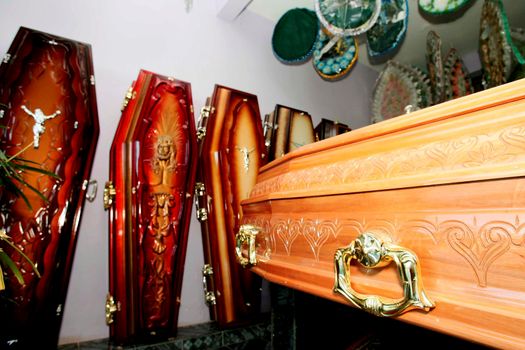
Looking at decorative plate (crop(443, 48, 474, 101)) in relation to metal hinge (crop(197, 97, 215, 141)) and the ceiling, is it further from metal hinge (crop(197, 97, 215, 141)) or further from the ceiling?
metal hinge (crop(197, 97, 215, 141))

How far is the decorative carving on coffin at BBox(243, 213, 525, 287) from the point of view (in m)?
0.33

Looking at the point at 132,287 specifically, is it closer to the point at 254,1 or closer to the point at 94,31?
the point at 94,31

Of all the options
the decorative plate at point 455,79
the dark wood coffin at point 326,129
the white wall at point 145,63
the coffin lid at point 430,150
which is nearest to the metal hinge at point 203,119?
the white wall at point 145,63

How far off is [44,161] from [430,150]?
1.49 metres

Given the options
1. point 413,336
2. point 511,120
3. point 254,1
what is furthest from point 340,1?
point 413,336

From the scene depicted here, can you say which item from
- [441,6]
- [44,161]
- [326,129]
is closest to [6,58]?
[44,161]

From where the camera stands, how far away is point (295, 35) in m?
2.22

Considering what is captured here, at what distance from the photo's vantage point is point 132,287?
4.24ft

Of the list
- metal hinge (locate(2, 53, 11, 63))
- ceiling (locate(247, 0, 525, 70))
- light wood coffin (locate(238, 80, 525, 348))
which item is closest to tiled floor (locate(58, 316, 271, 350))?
light wood coffin (locate(238, 80, 525, 348))

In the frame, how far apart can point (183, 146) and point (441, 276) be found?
4.65 ft

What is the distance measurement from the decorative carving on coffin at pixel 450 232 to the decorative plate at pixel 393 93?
7.17 feet

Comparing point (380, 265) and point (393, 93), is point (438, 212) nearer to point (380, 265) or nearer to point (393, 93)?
point (380, 265)

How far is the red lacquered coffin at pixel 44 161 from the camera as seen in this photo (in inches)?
44.2

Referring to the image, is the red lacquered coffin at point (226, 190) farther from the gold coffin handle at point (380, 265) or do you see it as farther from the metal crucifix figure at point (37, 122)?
the gold coffin handle at point (380, 265)
